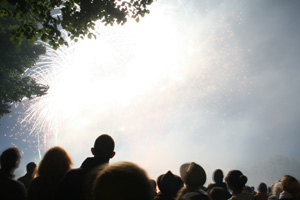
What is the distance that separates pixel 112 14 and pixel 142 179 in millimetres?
6401

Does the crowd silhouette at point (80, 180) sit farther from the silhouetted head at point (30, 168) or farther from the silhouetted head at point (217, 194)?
the silhouetted head at point (30, 168)

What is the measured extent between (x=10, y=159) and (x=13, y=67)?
16331 mm

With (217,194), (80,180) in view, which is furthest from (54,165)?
(217,194)

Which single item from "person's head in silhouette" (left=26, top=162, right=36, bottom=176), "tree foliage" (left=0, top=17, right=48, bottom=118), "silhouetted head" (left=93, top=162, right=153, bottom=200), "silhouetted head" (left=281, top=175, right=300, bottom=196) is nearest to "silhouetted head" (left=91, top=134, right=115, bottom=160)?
"silhouetted head" (left=93, top=162, right=153, bottom=200)

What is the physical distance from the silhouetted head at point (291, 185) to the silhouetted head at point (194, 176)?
2266 millimetres

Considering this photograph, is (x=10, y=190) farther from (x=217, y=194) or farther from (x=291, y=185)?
(x=291, y=185)

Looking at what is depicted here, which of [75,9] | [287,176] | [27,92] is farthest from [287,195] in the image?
[27,92]

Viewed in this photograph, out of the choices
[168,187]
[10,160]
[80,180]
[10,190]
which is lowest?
[168,187]

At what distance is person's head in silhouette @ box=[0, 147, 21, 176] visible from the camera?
2990 mm

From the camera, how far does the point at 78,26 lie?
5805 mm

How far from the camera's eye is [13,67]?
1538 cm

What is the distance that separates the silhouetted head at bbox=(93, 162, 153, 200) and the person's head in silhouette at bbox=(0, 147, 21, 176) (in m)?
2.98

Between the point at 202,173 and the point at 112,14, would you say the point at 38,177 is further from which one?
the point at 112,14

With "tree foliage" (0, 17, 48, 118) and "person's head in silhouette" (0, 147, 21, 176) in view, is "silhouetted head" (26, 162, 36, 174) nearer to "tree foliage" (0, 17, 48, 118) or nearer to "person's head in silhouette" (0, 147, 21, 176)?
"person's head in silhouette" (0, 147, 21, 176)
